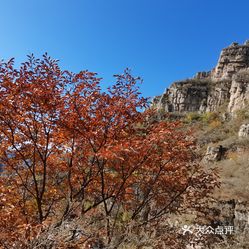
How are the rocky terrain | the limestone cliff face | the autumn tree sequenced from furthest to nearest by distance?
1. the limestone cliff face
2. the rocky terrain
3. the autumn tree

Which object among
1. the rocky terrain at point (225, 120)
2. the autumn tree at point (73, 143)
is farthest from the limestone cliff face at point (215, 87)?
the autumn tree at point (73, 143)

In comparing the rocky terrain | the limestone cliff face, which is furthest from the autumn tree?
the limestone cliff face

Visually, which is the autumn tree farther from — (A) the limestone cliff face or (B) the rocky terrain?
(A) the limestone cliff face

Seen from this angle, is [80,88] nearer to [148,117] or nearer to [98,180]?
[148,117]

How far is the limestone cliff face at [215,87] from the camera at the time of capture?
55.5 meters

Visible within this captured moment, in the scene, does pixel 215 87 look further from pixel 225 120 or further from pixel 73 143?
pixel 73 143

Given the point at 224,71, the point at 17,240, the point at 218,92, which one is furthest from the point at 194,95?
the point at 17,240

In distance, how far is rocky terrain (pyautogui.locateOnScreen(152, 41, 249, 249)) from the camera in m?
16.8

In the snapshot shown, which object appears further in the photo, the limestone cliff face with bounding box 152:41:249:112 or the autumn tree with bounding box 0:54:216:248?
the limestone cliff face with bounding box 152:41:249:112

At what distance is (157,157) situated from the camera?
6402 mm

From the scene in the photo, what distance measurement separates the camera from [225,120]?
1966 inches

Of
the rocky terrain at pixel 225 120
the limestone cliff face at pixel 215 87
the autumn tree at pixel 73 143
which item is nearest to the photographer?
the autumn tree at pixel 73 143

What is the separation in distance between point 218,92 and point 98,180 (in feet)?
186

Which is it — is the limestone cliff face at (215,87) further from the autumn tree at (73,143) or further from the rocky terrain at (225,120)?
the autumn tree at (73,143)
